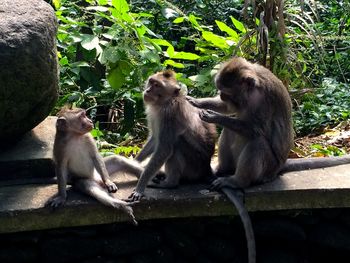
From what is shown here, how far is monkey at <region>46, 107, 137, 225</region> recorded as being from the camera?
15.4 ft

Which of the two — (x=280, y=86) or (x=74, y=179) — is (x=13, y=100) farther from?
(x=280, y=86)

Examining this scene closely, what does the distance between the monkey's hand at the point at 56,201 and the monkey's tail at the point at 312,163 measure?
1.90 m

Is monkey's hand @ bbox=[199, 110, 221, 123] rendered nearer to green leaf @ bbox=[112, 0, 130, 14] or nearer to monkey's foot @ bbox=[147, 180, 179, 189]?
monkey's foot @ bbox=[147, 180, 179, 189]

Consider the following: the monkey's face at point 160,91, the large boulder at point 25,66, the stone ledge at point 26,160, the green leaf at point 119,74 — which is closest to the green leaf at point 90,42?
the green leaf at point 119,74

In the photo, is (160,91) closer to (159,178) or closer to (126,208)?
(159,178)

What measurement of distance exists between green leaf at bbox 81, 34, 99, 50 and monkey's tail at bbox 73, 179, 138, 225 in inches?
99.2

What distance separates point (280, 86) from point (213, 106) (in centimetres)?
62

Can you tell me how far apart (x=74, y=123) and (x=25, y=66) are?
0.57m

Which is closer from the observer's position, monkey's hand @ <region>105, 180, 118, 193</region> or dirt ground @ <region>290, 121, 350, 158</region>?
monkey's hand @ <region>105, 180, 118, 193</region>

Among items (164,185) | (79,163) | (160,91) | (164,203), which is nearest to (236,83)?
(160,91)

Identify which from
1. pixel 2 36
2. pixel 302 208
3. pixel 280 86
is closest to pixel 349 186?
pixel 302 208

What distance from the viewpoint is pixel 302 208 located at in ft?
16.1

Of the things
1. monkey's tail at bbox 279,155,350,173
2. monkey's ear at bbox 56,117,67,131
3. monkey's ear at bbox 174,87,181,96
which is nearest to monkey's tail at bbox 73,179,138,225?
monkey's ear at bbox 56,117,67,131

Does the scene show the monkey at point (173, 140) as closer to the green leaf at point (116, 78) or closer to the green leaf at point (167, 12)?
the green leaf at point (116, 78)
